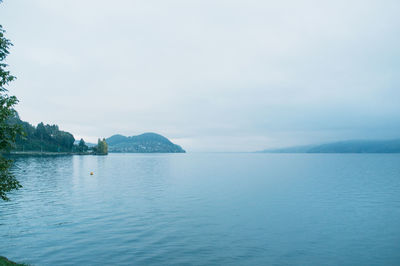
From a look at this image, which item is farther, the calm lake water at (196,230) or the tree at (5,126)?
the calm lake water at (196,230)

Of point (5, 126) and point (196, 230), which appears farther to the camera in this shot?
point (196, 230)

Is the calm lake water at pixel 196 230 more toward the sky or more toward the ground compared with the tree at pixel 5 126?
more toward the ground

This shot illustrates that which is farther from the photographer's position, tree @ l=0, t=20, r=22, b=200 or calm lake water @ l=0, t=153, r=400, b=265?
calm lake water @ l=0, t=153, r=400, b=265

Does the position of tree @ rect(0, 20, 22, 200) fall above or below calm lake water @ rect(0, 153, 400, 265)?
above

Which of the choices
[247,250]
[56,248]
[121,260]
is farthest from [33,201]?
[247,250]

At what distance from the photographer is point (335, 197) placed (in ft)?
203

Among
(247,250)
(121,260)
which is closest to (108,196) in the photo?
(121,260)

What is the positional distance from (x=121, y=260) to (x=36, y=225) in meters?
17.9

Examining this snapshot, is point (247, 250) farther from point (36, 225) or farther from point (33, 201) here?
point (33, 201)

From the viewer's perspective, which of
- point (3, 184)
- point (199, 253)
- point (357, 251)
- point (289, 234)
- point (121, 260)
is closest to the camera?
point (3, 184)

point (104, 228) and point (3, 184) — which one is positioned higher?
point (3, 184)

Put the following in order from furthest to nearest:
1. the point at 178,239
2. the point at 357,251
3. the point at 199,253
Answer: the point at 178,239, the point at 357,251, the point at 199,253

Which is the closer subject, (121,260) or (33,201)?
(121,260)

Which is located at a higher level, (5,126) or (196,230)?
(5,126)
